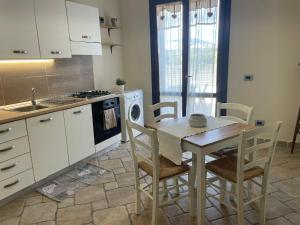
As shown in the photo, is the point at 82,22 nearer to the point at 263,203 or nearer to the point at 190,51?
the point at 190,51

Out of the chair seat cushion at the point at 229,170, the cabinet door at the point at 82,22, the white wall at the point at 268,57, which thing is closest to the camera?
the chair seat cushion at the point at 229,170

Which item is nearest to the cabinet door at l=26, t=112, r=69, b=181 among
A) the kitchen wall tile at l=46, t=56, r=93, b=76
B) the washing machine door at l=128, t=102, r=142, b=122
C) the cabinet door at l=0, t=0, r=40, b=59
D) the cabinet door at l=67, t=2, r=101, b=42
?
the cabinet door at l=0, t=0, r=40, b=59

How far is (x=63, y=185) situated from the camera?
273cm

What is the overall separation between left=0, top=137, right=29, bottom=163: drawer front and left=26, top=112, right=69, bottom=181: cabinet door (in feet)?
0.23

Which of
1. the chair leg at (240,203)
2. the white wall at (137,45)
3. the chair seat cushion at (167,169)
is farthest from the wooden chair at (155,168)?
the white wall at (137,45)

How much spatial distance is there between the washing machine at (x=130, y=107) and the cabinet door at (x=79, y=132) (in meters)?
0.65

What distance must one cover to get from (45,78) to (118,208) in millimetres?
2026

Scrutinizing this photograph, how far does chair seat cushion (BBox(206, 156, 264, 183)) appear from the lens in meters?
1.85

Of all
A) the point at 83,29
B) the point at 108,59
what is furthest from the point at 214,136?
the point at 108,59

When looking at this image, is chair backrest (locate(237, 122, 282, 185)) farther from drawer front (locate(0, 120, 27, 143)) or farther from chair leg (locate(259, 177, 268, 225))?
drawer front (locate(0, 120, 27, 143))

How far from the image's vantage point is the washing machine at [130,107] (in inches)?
150

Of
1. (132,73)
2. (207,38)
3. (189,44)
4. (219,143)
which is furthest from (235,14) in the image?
(219,143)

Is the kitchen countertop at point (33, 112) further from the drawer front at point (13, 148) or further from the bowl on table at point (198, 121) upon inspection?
the bowl on table at point (198, 121)

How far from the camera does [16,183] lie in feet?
7.86
